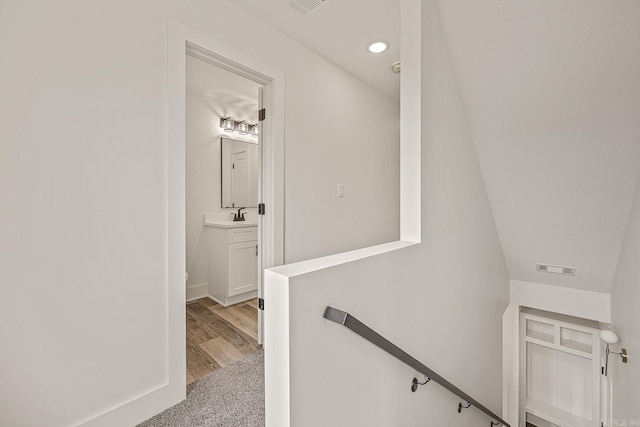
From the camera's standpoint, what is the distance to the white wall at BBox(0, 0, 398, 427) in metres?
1.18

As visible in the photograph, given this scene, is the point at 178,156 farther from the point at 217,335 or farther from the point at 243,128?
the point at 243,128

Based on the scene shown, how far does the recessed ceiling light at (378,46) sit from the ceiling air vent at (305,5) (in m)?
0.60

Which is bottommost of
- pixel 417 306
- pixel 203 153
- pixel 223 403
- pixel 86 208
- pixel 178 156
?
pixel 223 403

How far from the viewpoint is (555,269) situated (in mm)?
2871

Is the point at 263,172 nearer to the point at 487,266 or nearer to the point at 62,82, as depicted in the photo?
the point at 62,82

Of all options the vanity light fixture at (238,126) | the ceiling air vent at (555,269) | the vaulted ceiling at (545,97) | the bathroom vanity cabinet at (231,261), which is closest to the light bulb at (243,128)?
the vanity light fixture at (238,126)

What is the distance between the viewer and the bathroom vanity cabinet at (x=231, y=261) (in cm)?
327

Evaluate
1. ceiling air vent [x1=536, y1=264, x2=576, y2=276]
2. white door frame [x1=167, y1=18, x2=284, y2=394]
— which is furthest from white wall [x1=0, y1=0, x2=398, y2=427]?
ceiling air vent [x1=536, y1=264, x2=576, y2=276]

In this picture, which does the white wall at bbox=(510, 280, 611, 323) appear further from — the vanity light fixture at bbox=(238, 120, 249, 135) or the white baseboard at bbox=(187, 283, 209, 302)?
the vanity light fixture at bbox=(238, 120, 249, 135)

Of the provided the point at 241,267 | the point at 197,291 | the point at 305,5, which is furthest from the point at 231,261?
the point at 305,5

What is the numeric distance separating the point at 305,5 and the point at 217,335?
2.65 m

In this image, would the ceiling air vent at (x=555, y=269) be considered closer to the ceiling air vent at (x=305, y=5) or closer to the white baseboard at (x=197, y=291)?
the ceiling air vent at (x=305, y=5)

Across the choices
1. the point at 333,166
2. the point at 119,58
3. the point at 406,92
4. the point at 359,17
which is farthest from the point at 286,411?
the point at 359,17

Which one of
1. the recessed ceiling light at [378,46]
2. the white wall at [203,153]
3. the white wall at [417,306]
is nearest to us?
the white wall at [417,306]
